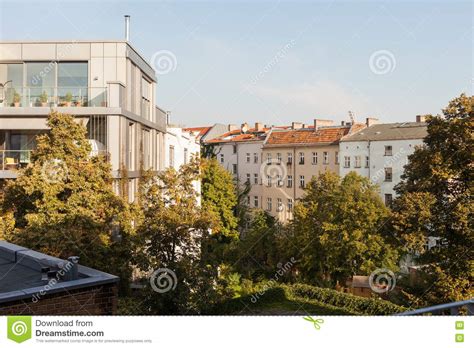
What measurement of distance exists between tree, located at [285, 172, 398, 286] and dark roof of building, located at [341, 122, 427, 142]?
0.80 m

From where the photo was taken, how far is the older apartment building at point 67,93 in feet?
18.9

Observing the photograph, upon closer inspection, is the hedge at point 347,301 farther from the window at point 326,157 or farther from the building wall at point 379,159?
the window at point 326,157

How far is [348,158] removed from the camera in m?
10.4

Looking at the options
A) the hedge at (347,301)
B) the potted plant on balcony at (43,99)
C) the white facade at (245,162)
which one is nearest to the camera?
the potted plant on balcony at (43,99)

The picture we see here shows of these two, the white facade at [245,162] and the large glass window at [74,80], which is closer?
the large glass window at [74,80]

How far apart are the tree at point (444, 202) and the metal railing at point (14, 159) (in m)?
3.98

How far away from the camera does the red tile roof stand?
1028 centimetres

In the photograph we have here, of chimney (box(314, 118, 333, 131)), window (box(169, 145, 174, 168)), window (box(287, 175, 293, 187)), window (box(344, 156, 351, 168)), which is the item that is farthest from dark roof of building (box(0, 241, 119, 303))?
chimney (box(314, 118, 333, 131))

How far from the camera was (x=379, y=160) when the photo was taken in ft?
29.7

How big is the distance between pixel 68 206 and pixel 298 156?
6448 millimetres

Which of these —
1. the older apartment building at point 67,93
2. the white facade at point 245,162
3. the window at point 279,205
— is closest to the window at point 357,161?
the window at point 279,205

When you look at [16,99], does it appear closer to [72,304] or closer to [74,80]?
[74,80]

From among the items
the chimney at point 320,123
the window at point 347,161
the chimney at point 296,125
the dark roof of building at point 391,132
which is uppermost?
the chimney at point 296,125

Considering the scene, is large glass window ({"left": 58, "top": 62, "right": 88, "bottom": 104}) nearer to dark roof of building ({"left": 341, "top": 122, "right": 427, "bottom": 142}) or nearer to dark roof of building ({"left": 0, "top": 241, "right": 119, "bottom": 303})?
dark roof of building ({"left": 0, "top": 241, "right": 119, "bottom": 303})
